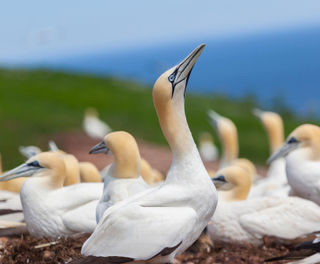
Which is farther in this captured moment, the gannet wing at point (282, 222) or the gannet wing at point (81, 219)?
the gannet wing at point (282, 222)

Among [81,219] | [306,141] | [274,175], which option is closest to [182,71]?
[81,219]

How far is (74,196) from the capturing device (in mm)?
5727

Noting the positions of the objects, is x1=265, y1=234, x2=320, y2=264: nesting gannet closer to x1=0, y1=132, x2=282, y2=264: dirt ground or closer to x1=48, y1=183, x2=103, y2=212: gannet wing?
x1=0, y1=132, x2=282, y2=264: dirt ground

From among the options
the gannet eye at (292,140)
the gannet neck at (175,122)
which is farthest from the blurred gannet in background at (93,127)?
the gannet neck at (175,122)

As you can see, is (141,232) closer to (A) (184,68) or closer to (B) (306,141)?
(A) (184,68)

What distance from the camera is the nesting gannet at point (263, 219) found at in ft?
18.8

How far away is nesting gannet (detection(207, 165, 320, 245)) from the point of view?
18.8ft

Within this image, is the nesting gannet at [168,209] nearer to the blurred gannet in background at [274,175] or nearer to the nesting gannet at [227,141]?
the blurred gannet in background at [274,175]

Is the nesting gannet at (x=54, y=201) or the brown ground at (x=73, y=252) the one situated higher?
the nesting gannet at (x=54, y=201)

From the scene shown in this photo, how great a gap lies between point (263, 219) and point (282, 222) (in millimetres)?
162

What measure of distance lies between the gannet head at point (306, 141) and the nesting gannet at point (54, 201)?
2.02m

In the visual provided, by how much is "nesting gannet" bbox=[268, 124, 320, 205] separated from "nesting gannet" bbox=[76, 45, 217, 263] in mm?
2103

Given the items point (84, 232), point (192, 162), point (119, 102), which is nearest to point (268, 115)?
point (84, 232)

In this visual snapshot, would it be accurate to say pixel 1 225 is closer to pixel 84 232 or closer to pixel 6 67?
pixel 84 232
